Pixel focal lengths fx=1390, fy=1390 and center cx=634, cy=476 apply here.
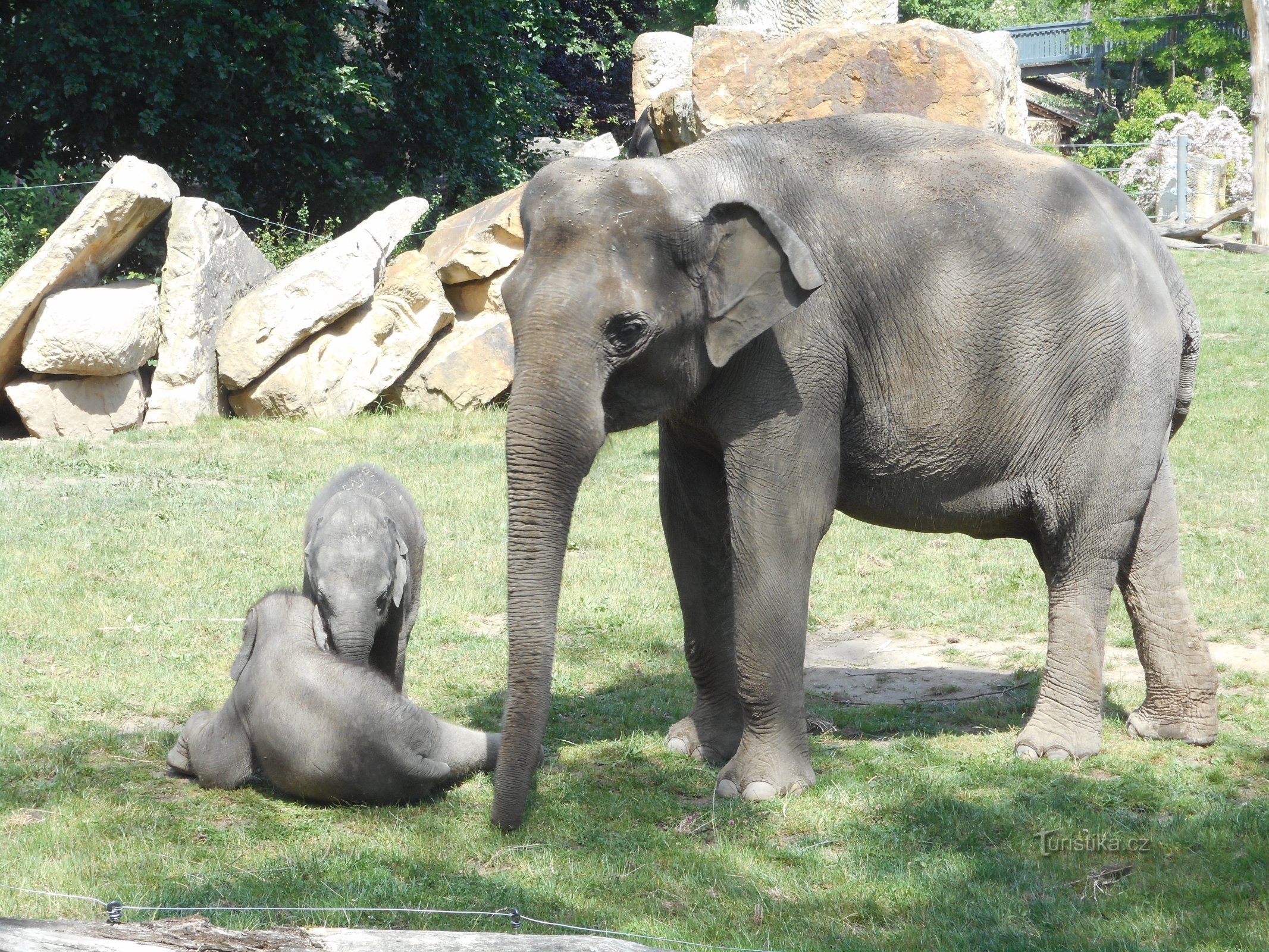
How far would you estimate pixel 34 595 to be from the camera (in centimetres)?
836

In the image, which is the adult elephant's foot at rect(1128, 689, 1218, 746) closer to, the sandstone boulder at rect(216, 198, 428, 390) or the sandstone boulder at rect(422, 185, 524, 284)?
the sandstone boulder at rect(422, 185, 524, 284)

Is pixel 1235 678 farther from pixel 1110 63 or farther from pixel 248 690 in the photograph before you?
pixel 1110 63

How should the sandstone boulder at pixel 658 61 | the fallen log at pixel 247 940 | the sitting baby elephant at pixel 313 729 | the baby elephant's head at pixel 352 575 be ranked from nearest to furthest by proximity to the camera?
the fallen log at pixel 247 940 → the sitting baby elephant at pixel 313 729 → the baby elephant's head at pixel 352 575 → the sandstone boulder at pixel 658 61

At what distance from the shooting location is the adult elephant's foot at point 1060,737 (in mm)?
5789

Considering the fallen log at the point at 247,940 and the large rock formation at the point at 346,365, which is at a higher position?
the large rock formation at the point at 346,365

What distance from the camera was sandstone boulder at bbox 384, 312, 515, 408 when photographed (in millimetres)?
14508

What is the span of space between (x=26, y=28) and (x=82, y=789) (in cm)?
1481

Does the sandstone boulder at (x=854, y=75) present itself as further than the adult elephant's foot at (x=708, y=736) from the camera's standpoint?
Yes

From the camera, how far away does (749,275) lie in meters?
4.96

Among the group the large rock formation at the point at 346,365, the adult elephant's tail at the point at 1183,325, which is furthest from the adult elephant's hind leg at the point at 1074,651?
the large rock formation at the point at 346,365

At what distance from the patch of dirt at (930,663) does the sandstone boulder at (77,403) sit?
8760 mm

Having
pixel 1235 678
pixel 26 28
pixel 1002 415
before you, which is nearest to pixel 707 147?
pixel 1002 415

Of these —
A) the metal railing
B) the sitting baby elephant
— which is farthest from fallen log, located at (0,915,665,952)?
the metal railing

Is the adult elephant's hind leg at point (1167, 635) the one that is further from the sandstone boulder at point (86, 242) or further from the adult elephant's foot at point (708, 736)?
the sandstone boulder at point (86, 242)
